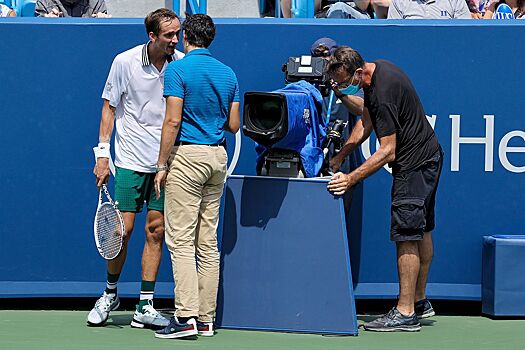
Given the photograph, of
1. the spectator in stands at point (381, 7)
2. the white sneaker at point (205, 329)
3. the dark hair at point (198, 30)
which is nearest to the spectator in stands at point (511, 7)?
the spectator in stands at point (381, 7)

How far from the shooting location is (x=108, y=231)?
7449 millimetres

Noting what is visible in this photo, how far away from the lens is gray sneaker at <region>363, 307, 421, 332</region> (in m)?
7.59

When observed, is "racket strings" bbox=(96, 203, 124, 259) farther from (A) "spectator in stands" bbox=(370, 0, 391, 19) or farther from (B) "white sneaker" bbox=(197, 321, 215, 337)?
(A) "spectator in stands" bbox=(370, 0, 391, 19)

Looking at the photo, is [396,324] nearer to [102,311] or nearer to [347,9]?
[102,311]

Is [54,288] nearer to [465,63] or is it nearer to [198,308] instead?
[198,308]

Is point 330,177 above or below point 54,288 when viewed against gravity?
above

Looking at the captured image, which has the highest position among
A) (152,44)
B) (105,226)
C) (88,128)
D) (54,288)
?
(152,44)

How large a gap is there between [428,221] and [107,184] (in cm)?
226

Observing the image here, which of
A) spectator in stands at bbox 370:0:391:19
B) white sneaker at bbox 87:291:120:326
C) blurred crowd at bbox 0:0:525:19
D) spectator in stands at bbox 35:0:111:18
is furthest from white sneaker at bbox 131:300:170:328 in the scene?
spectator in stands at bbox 370:0:391:19

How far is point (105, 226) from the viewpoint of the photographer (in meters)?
7.46

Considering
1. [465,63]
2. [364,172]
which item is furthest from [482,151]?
[364,172]

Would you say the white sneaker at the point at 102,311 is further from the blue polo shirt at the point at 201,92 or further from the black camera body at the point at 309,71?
the black camera body at the point at 309,71

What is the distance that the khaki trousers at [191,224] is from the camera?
7.21 m

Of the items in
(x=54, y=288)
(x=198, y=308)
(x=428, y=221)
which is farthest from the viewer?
(x=54, y=288)
